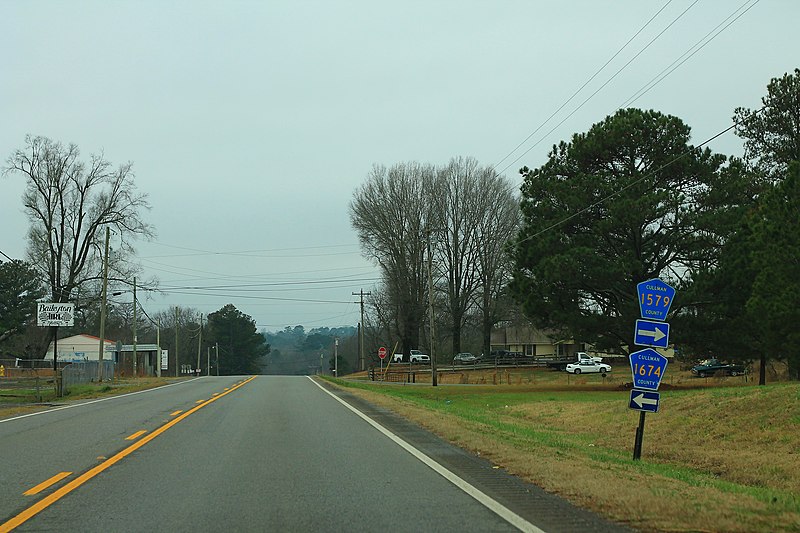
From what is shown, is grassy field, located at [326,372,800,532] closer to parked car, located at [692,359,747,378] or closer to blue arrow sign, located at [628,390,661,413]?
blue arrow sign, located at [628,390,661,413]

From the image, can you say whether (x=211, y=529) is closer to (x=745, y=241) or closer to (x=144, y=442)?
(x=144, y=442)

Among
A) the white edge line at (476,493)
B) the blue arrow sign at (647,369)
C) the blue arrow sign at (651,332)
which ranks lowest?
the white edge line at (476,493)

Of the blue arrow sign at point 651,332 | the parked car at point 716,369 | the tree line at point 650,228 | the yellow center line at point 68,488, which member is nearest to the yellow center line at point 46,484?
the yellow center line at point 68,488

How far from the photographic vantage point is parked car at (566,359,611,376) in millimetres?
72000

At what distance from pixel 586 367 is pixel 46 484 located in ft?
217

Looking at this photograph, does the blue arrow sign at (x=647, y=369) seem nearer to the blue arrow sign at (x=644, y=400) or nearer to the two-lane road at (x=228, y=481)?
the blue arrow sign at (x=644, y=400)

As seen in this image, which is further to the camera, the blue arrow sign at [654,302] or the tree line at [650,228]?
the tree line at [650,228]

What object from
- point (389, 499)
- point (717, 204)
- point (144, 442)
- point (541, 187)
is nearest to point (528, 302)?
point (541, 187)

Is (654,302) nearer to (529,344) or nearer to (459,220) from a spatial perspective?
(459,220)

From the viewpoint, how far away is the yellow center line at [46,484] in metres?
9.57

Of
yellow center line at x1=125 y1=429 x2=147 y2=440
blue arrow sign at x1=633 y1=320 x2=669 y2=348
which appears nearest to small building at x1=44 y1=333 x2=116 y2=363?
yellow center line at x1=125 y1=429 x2=147 y2=440

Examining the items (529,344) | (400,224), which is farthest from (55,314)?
(529,344)

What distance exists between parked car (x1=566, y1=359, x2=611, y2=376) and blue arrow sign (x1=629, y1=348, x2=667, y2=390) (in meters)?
58.7

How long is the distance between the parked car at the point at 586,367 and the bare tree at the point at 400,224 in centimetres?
1394
